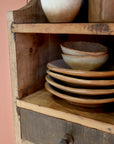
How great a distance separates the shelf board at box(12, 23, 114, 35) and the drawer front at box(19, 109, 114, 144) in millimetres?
292

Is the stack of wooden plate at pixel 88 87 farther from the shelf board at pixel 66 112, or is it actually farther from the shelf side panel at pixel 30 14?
the shelf side panel at pixel 30 14

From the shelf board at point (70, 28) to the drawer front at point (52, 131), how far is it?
29 cm

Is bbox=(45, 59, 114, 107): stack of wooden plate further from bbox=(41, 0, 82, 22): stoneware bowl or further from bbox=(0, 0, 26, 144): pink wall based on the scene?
bbox=(0, 0, 26, 144): pink wall

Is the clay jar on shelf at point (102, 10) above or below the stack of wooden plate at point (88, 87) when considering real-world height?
above

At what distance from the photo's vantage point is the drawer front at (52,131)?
21.3 inches

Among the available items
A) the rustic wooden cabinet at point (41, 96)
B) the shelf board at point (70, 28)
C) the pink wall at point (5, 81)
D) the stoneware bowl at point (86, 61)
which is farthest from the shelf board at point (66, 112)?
the pink wall at point (5, 81)

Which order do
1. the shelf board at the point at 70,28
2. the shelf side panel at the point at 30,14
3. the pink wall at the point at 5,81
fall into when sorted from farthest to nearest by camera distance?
the pink wall at the point at 5,81 → the shelf side panel at the point at 30,14 → the shelf board at the point at 70,28

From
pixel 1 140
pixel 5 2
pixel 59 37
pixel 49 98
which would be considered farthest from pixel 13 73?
pixel 1 140

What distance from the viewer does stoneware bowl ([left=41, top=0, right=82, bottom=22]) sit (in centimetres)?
55

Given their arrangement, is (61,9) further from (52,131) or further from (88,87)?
(52,131)

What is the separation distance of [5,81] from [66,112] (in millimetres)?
804

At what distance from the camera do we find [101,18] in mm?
521

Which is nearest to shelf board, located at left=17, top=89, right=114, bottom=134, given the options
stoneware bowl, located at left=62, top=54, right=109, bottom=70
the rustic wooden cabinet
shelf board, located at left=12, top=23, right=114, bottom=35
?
the rustic wooden cabinet

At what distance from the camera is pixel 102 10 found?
20.3 inches
